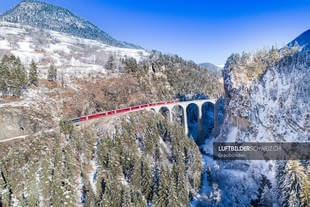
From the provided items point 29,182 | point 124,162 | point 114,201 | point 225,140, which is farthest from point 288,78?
point 29,182

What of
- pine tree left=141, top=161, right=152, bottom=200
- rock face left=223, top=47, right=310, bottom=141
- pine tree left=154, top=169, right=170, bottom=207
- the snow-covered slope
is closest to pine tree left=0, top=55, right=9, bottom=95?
pine tree left=141, top=161, right=152, bottom=200

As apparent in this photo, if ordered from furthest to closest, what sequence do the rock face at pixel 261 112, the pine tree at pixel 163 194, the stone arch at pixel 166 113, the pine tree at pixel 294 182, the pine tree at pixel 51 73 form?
the stone arch at pixel 166 113, the pine tree at pixel 51 73, the rock face at pixel 261 112, the pine tree at pixel 163 194, the pine tree at pixel 294 182

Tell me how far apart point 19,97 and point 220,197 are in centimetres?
5974

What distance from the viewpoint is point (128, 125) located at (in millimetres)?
52094

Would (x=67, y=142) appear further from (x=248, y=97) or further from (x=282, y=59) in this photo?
(x=282, y=59)

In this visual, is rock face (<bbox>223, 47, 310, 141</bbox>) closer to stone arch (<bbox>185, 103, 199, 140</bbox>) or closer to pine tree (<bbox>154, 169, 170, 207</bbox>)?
stone arch (<bbox>185, 103, 199, 140</bbox>)

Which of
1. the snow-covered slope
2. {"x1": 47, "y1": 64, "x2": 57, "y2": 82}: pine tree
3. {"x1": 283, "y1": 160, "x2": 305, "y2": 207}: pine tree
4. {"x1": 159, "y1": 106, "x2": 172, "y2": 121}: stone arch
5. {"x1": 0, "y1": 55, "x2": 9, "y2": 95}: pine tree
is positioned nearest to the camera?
{"x1": 283, "y1": 160, "x2": 305, "y2": 207}: pine tree

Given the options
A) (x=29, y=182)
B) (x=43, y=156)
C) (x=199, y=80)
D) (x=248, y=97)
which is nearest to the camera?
(x=29, y=182)

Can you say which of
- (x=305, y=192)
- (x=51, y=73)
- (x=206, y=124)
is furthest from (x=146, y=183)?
(x=206, y=124)

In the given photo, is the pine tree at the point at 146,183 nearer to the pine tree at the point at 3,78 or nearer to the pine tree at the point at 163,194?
the pine tree at the point at 163,194

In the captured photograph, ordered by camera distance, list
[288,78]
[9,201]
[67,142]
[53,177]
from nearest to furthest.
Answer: [9,201], [53,177], [67,142], [288,78]

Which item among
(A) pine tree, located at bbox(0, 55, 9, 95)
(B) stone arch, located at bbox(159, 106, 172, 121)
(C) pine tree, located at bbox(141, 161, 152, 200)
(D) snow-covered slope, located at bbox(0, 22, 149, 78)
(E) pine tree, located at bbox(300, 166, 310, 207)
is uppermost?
(D) snow-covered slope, located at bbox(0, 22, 149, 78)

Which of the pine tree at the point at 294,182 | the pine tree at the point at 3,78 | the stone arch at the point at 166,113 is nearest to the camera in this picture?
the pine tree at the point at 294,182

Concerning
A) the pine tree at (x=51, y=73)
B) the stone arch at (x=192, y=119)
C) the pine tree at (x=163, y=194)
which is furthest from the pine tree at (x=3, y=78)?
the stone arch at (x=192, y=119)
